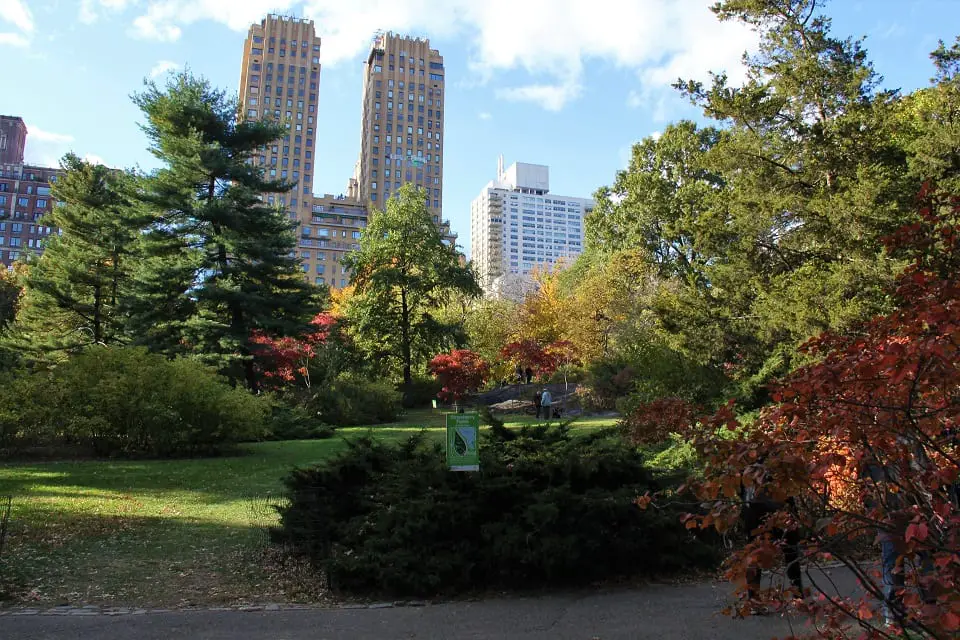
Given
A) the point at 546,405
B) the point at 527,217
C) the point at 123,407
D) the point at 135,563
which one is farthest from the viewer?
the point at 527,217

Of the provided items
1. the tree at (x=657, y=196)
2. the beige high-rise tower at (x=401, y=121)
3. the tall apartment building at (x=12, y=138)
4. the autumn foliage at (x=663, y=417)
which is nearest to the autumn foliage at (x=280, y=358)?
the tree at (x=657, y=196)

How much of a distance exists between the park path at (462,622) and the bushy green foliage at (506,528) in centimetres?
32

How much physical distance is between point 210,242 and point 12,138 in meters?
181

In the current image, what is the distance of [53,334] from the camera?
30.1 meters

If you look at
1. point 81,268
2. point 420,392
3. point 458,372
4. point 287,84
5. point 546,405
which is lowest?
point 546,405

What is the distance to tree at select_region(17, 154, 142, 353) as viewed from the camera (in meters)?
29.6

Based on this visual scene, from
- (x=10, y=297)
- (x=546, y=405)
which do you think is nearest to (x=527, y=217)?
(x=10, y=297)

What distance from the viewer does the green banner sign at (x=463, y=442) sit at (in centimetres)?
621

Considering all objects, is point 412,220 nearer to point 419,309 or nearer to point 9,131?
point 419,309

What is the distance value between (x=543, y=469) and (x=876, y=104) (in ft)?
41.3

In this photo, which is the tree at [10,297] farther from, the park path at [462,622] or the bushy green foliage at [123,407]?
the park path at [462,622]

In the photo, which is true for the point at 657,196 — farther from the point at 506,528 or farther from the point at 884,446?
the point at 884,446

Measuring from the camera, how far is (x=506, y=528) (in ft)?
20.2

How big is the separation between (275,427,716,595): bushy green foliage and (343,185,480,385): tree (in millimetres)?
28136
